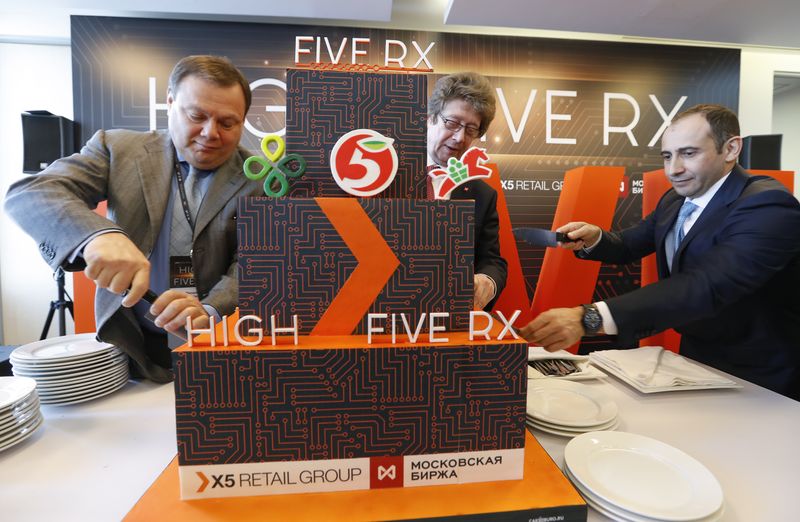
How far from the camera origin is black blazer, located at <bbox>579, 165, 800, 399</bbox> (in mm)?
1337

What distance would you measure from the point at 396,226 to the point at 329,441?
1.34 ft

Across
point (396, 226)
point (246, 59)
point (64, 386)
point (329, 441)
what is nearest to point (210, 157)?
point (64, 386)

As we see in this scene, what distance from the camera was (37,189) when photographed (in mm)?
1113

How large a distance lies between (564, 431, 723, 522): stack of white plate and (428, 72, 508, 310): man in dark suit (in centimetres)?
85

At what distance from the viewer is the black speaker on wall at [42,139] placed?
3.37 m

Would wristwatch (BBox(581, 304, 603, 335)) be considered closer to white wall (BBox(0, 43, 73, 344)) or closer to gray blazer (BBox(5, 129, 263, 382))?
gray blazer (BBox(5, 129, 263, 382))

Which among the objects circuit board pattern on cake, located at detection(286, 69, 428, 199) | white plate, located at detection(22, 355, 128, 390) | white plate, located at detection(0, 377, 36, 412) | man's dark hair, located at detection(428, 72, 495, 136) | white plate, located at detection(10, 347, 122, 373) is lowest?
white plate, located at detection(22, 355, 128, 390)

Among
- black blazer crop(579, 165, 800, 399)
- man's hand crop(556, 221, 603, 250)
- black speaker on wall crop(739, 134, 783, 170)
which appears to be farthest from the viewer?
black speaker on wall crop(739, 134, 783, 170)

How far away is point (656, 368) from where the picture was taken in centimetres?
139

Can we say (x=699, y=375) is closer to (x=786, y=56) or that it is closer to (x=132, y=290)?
(x=132, y=290)

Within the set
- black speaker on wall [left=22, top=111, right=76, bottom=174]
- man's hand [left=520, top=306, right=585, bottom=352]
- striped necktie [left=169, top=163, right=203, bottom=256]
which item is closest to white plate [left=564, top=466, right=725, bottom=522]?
man's hand [left=520, top=306, right=585, bottom=352]

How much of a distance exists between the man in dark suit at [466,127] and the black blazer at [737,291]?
612 millimetres

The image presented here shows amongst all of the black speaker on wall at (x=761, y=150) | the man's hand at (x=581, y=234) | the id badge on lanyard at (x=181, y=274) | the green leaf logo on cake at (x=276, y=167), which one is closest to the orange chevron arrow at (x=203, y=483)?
the green leaf logo on cake at (x=276, y=167)

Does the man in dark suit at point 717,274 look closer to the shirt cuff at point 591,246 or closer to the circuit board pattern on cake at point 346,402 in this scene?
the shirt cuff at point 591,246
